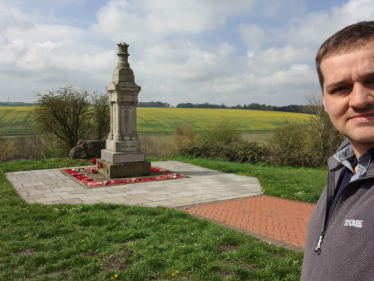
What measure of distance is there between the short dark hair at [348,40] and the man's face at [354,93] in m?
0.02

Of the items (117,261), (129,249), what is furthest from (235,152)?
(117,261)

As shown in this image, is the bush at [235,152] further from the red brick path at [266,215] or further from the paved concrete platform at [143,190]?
the red brick path at [266,215]

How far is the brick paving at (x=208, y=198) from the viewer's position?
5.63m

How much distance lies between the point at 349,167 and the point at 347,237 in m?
0.28

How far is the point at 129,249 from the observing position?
4.36 metres

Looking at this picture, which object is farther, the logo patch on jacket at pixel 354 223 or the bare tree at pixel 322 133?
the bare tree at pixel 322 133

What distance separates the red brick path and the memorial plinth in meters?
4.20

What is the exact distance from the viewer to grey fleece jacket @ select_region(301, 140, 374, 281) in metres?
0.80

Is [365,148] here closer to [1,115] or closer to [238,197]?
[238,197]

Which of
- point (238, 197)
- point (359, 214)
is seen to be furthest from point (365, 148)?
point (238, 197)

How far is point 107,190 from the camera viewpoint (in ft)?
28.4

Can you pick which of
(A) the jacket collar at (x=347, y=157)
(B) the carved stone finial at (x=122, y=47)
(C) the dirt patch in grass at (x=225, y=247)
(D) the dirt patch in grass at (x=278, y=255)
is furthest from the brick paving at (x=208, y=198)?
(B) the carved stone finial at (x=122, y=47)

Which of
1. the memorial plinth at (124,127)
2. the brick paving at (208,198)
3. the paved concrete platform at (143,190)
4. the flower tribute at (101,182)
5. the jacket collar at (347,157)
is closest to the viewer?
the jacket collar at (347,157)

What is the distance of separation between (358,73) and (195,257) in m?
3.55
